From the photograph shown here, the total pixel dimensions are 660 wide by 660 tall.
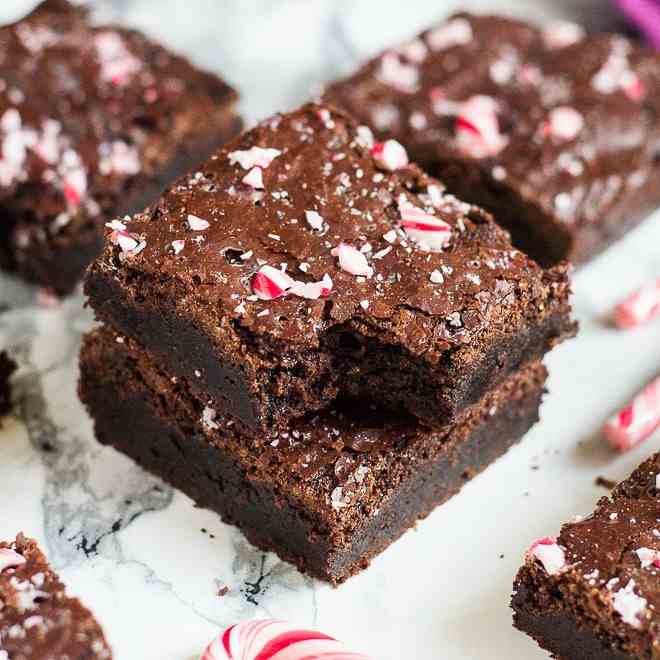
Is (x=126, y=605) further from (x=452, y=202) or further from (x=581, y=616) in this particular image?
(x=452, y=202)

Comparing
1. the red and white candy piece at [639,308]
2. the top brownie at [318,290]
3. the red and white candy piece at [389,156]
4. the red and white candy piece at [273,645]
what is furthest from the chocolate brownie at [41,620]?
the red and white candy piece at [639,308]

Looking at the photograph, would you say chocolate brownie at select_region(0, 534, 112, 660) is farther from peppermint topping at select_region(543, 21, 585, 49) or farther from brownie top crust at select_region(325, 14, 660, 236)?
peppermint topping at select_region(543, 21, 585, 49)

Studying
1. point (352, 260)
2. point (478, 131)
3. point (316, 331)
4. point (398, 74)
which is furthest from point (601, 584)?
point (398, 74)

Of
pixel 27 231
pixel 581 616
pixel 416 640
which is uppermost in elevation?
pixel 581 616

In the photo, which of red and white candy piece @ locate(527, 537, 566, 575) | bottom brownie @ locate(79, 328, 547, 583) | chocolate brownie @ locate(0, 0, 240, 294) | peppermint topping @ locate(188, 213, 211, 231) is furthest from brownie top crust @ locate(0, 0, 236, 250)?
red and white candy piece @ locate(527, 537, 566, 575)

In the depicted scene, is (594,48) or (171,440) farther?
(594,48)

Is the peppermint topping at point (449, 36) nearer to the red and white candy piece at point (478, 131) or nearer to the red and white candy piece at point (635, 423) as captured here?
the red and white candy piece at point (478, 131)

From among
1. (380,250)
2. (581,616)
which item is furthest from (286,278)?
(581,616)
